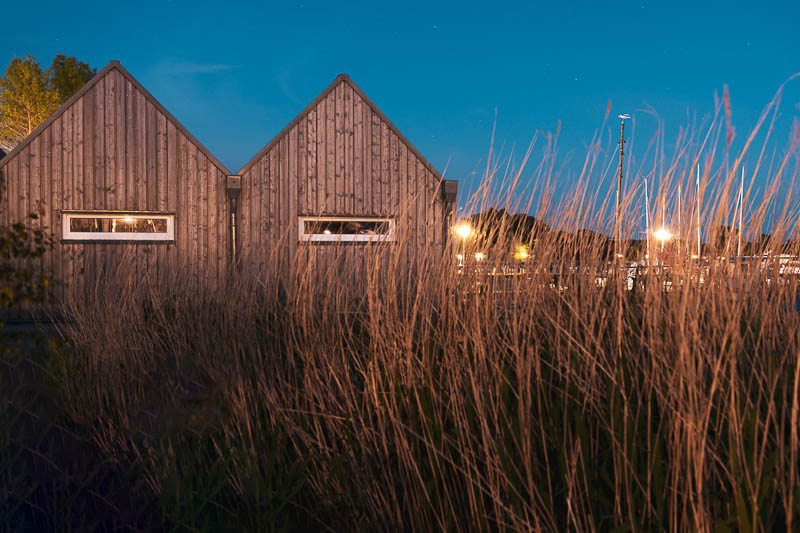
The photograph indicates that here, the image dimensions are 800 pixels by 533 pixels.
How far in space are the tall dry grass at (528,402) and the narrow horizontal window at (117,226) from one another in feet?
19.5

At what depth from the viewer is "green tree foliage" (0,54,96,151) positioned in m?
20.9

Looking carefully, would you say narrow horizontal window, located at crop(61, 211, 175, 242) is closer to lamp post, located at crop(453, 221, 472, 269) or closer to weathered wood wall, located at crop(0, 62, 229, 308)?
weathered wood wall, located at crop(0, 62, 229, 308)

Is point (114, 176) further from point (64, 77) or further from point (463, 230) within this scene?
point (64, 77)

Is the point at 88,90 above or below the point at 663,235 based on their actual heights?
above

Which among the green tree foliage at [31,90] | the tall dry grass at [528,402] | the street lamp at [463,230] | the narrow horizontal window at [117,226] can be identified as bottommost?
the tall dry grass at [528,402]

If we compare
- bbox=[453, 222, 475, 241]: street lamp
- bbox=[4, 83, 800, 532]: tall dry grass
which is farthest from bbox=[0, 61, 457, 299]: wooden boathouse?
bbox=[4, 83, 800, 532]: tall dry grass

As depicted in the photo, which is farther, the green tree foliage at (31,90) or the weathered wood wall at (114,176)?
the green tree foliage at (31,90)

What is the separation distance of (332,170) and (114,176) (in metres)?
3.70

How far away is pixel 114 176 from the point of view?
8.96m

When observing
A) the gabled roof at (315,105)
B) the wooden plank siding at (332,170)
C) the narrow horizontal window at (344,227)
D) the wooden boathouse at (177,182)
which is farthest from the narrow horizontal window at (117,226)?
the narrow horizontal window at (344,227)

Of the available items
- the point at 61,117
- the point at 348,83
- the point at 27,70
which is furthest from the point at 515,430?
the point at 27,70

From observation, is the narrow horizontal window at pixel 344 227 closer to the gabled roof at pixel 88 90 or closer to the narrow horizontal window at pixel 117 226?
the gabled roof at pixel 88 90

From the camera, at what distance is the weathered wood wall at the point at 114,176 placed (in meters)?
8.73

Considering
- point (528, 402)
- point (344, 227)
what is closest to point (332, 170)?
point (344, 227)
